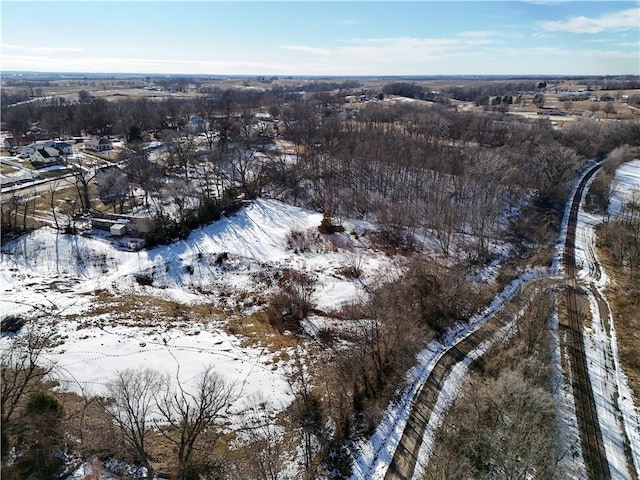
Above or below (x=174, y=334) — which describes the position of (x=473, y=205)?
above

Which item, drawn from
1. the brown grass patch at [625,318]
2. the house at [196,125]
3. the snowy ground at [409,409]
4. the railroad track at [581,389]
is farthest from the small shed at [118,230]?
the house at [196,125]

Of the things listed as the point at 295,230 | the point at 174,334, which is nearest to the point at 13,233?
the point at 174,334

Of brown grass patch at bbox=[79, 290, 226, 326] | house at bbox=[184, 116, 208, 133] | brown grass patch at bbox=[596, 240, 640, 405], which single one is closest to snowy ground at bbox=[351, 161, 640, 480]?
brown grass patch at bbox=[596, 240, 640, 405]

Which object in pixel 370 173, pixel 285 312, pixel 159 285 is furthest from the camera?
pixel 370 173

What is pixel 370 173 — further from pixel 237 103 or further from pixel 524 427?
pixel 237 103

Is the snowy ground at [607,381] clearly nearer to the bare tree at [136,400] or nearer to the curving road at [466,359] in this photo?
the curving road at [466,359]

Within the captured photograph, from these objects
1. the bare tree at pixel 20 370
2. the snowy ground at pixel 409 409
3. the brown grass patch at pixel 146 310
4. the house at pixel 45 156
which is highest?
the house at pixel 45 156

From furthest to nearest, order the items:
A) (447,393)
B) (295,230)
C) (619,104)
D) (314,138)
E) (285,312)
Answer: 1. (619,104)
2. (314,138)
3. (295,230)
4. (285,312)
5. (447,393)

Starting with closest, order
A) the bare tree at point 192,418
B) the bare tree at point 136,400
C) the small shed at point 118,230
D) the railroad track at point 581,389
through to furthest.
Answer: the bare tree at point 192,418, the bare tree at point 136,400, the railroad track at point 581,389, the small shed at point 118,230
